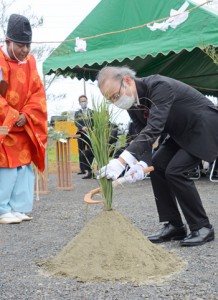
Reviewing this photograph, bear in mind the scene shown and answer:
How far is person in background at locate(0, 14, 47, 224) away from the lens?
477cm

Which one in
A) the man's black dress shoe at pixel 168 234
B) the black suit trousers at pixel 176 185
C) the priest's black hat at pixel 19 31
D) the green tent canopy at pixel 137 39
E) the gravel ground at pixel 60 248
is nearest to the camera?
the gravel ground at pixel 60 248

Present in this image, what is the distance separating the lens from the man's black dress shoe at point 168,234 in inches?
156

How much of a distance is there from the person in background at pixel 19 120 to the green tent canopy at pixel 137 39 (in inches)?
128

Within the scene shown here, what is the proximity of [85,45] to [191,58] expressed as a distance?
2322mm

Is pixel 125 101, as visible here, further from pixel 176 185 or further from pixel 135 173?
pixel 176 185

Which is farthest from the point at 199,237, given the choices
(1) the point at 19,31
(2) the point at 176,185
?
(1) the point at 19,31

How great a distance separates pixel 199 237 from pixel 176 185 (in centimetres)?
44

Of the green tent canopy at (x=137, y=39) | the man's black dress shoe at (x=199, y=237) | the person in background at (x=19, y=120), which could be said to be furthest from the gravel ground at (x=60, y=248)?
the green tent canopy at (x=137, y=39)

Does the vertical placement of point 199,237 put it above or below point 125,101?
below

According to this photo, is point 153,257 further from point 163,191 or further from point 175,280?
point 163,191

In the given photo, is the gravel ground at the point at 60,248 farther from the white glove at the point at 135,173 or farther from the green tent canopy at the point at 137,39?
the green tent canopy at the point at 137,39

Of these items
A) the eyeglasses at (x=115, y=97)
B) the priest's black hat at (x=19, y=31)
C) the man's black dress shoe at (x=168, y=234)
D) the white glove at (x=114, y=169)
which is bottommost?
the man's black dress shoe at (x=168, y=234)

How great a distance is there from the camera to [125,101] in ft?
11.0

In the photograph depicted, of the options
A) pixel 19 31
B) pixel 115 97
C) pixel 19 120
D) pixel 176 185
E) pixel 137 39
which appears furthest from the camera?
pixel 137 39
